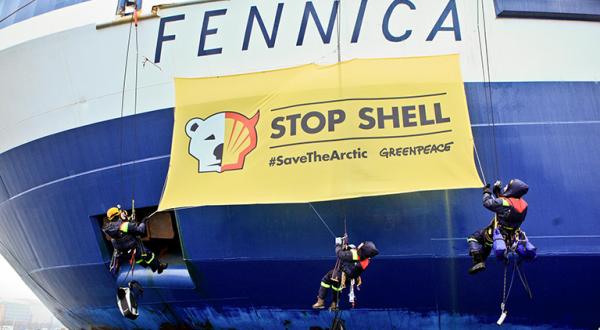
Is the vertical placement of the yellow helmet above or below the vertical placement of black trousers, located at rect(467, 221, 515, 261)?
above

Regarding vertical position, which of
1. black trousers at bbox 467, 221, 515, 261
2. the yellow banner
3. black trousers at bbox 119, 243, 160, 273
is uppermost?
the yellow banner

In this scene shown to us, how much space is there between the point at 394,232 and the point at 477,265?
1.23 meters

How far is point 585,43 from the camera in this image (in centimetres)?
778

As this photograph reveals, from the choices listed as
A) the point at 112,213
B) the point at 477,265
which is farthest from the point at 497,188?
the point at 112,213

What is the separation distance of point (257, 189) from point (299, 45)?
6.77 feet

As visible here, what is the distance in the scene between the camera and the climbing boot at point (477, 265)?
A: 6.78 meters

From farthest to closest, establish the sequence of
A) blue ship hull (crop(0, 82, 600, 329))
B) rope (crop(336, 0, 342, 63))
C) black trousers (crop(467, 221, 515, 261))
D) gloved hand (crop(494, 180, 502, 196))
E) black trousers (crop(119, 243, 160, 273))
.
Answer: black trousers (crop(119, 243, 160, 273)) → rope (crop(336, 0, 342, 63)) → blue ship hull (crop(0, 82, 600, 329)) → black trousers (crop(467, 221, 515, 261)) → gloved hand (crop(494, 180, 502, 196))

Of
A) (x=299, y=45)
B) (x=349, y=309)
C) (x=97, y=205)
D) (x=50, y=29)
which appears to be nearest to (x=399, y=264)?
(x=349, y=309)

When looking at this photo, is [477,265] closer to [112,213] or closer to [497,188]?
[497,188]

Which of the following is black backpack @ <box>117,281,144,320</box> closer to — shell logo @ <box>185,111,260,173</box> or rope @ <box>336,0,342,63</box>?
shell logo @ <box>185,111,260,173</box>

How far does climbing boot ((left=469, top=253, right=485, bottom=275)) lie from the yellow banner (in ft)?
2.73

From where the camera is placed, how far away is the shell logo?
7695 mm

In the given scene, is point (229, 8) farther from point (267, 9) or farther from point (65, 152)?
point (65, 152)

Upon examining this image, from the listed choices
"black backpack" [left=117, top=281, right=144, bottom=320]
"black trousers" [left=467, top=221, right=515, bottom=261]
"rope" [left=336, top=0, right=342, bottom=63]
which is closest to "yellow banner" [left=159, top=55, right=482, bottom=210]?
"rope" [left=336, top=0, right=342, bottom=63]
